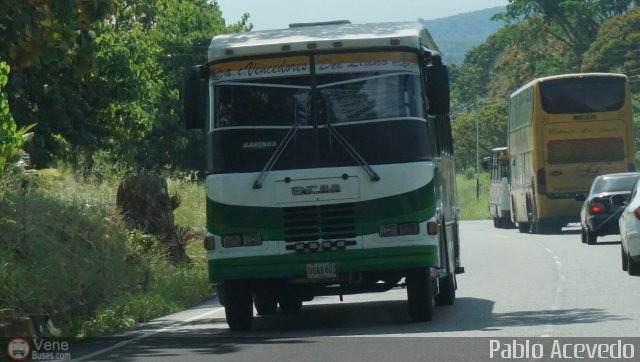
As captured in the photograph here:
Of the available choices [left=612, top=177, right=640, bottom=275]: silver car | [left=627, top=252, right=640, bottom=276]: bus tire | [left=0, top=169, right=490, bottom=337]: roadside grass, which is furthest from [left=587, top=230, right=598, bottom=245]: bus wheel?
[left=627, top=252, right=640, bottom=276]: bus tire

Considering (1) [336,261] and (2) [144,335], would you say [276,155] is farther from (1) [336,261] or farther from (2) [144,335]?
(2) [144,335]

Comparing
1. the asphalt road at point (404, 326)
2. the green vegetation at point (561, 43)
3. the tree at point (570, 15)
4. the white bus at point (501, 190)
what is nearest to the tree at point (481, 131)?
the green vegetation at point (561, 43)

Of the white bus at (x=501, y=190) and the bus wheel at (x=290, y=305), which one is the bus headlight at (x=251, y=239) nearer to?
the bus wheel at (x=290, y=305)

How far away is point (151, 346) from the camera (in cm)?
1433

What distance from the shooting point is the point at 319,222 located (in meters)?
15.3

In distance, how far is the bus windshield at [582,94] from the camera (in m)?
41.7

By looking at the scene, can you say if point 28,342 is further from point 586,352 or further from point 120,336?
point 586,352

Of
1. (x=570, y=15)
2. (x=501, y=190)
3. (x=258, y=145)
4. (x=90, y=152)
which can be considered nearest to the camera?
(x=258, y=145)

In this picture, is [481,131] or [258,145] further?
[481,131]

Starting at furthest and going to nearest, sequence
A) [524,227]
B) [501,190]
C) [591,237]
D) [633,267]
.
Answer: [501,190] → [524,227] → [591,237] → [633,267]

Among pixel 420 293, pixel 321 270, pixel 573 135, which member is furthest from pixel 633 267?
pixel 573 135

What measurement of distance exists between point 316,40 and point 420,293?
2.99 m

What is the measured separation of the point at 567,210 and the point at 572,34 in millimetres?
48071

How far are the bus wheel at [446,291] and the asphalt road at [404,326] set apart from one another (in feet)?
0.56
